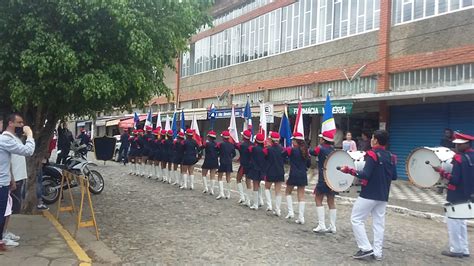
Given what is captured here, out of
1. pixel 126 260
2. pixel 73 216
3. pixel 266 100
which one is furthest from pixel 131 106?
pixel 266 100

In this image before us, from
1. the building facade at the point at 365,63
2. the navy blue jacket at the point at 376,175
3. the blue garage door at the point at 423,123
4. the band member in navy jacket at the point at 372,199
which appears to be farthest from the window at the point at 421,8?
the band member in navy jacket at the point at 372,199

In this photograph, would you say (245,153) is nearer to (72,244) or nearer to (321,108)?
(72,244)

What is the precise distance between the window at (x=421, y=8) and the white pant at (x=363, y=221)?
40.8 feet

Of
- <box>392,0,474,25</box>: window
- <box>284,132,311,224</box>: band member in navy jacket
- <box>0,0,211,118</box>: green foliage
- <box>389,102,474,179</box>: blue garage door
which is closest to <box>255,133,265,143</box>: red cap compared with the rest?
<box>284,132,311,224</box>: band member in navy jacket

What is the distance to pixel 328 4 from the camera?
2289cm

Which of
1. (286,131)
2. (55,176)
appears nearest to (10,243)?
(55,176)

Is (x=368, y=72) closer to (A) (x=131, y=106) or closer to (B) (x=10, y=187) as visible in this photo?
(A) (x=131, y=106)

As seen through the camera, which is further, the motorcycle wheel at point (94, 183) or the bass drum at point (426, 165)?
the motorcycle wheel at point (94, 183)

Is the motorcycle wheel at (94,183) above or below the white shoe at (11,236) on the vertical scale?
above

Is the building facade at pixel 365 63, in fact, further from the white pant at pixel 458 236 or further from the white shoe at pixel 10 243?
the white shoe at pixel 10 243

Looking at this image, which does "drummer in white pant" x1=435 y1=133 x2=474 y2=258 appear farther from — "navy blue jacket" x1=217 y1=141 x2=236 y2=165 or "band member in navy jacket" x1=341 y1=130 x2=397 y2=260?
"navy blue jacket" x1=217 y1=141 x2=236 y2=165

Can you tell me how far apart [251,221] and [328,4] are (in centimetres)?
1595

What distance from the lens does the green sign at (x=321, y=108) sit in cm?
1917

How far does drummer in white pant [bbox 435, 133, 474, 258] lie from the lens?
7254 millimetres
